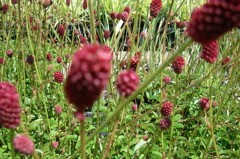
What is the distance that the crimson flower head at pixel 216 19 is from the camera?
23.2 inches

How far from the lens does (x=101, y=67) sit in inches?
20.1

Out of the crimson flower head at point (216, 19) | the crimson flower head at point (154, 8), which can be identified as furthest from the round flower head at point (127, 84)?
the crimson flower head at point (154, 8)

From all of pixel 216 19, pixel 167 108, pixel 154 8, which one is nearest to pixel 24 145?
pixel 216 19

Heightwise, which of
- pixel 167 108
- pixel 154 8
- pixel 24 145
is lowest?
pixel 167 108

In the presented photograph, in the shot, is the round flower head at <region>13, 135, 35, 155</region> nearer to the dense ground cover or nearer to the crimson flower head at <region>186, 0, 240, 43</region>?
the dense ground cover

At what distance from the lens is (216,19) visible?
1.93 feet

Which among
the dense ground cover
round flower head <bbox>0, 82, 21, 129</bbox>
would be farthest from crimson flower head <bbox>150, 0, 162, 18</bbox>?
round flower head <bbox>0, 82, 21, 129</bbox>

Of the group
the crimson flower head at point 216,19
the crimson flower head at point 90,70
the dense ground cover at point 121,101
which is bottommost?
the dense ground cover at point 121,101

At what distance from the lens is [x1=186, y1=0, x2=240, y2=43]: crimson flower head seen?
1.93ft

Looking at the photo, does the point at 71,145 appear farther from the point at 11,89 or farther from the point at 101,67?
the point at 101,67

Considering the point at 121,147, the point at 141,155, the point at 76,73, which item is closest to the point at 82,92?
the point at 76,73

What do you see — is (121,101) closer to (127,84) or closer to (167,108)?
(127,84)

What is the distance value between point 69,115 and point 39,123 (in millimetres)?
181

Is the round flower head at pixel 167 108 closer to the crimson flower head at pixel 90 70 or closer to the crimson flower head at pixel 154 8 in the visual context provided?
the crimson flower head at pixel 154 8
